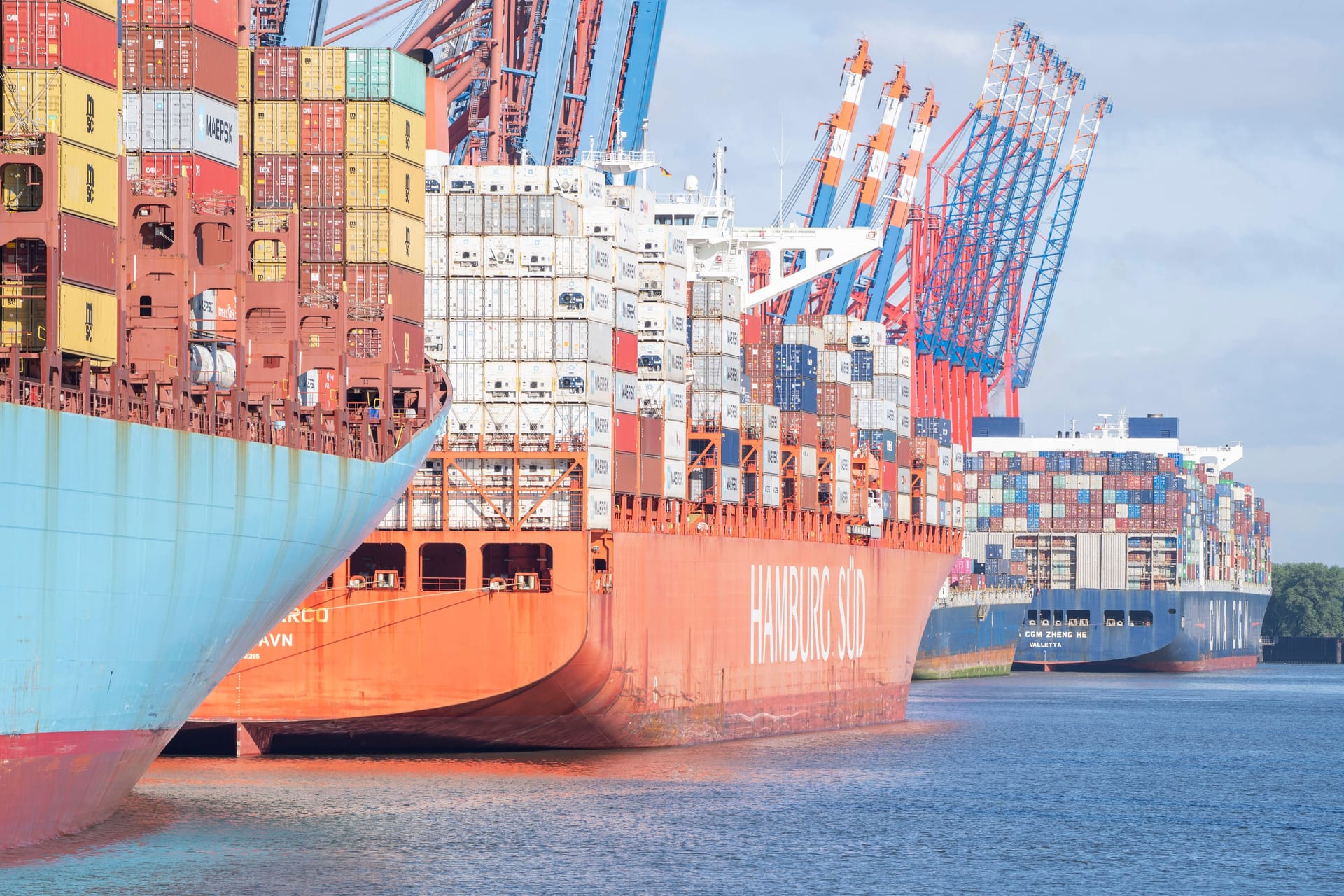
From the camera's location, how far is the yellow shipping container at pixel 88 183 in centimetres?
3120

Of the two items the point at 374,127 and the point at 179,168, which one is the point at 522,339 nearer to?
the point at 374,127

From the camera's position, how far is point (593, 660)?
156ft

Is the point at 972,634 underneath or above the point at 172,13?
underneath

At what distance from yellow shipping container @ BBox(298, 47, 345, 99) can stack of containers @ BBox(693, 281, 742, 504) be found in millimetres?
13070

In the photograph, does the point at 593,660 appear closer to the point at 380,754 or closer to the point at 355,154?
the point at 380,754

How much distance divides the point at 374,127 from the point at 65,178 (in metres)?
13.0

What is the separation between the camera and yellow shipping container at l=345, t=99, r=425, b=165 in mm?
43469

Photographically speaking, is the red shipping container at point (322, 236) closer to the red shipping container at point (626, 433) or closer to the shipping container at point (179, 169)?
the shipping container at point (179, 169)

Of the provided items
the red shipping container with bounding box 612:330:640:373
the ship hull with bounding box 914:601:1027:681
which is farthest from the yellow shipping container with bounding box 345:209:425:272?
the ship hull with bounding box 914:601:1027:681

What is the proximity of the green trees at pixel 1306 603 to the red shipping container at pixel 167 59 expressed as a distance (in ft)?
483

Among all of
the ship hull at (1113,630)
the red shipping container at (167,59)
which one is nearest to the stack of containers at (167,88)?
the red shipping container at (167,59)

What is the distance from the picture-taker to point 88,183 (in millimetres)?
31781

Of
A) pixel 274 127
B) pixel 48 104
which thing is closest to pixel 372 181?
pixel 274 127

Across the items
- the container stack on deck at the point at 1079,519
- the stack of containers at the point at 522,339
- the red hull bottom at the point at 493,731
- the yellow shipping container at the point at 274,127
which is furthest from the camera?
→ the container stack on deck at the point at 1079,519
